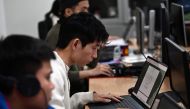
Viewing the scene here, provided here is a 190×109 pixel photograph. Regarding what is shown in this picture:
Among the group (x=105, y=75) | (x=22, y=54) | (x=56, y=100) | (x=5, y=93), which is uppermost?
(x=22, y=54)

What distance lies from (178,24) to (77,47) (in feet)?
4.15

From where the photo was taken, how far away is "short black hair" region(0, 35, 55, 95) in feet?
3.66

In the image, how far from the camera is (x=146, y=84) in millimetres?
2008

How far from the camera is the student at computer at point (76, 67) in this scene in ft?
8.92

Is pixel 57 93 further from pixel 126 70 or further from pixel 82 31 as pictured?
pixel 126 70

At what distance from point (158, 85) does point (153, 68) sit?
0.14 m

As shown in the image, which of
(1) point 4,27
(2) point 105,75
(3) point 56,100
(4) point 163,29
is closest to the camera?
(3) point 56,100

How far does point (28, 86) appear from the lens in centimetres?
111

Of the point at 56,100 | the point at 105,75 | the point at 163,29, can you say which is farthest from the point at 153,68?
the point at 105,75

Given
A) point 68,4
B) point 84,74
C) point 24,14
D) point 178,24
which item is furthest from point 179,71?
point 24,14

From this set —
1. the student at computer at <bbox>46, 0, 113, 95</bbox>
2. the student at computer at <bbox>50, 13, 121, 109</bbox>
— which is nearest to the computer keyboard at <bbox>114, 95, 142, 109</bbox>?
the student at computer at <bbox>50, 13, 121, 109</bbox>

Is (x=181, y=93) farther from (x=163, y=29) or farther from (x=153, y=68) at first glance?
(x=163, y=29)

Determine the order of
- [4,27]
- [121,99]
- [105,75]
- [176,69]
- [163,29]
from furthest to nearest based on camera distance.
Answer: [4,27] < [105,75] < [163,29] < [121,99] < [176,69]

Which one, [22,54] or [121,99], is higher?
[22,54]
